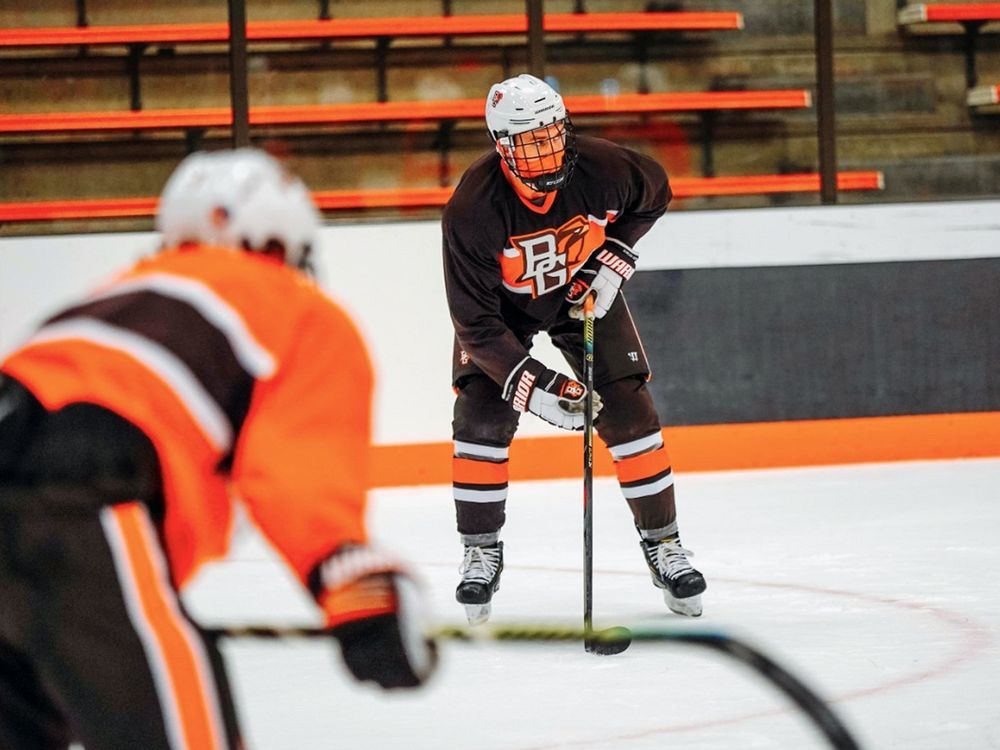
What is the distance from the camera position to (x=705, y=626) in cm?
308

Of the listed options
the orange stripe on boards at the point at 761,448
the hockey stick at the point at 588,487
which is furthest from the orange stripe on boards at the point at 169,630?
the orange stripe on boards at the point at 761,448

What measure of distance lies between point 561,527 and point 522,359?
62.2 inches

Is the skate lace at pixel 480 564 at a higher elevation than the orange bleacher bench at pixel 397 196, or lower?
lower

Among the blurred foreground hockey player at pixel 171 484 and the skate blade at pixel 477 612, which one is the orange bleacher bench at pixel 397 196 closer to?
the skate blade at pixel 477 612

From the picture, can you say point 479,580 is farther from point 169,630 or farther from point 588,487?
point 169,630

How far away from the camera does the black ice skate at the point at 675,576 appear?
124 inches

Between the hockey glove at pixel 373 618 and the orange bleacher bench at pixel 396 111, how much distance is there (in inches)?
199

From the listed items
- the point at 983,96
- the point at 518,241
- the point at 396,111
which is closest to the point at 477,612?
the point at 518,241

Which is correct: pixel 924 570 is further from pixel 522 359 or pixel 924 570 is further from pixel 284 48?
pixel 284 48

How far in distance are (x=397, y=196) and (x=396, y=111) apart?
0.54 meters

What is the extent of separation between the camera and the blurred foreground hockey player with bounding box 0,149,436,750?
116 cm

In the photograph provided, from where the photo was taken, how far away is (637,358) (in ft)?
10.6

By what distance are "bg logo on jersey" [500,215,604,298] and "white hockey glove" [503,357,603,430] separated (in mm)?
195

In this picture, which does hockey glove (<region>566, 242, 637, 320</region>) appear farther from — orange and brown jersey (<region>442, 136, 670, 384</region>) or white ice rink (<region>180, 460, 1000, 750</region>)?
white ice rink (<region>180, 460, 1000, 750</region>)
